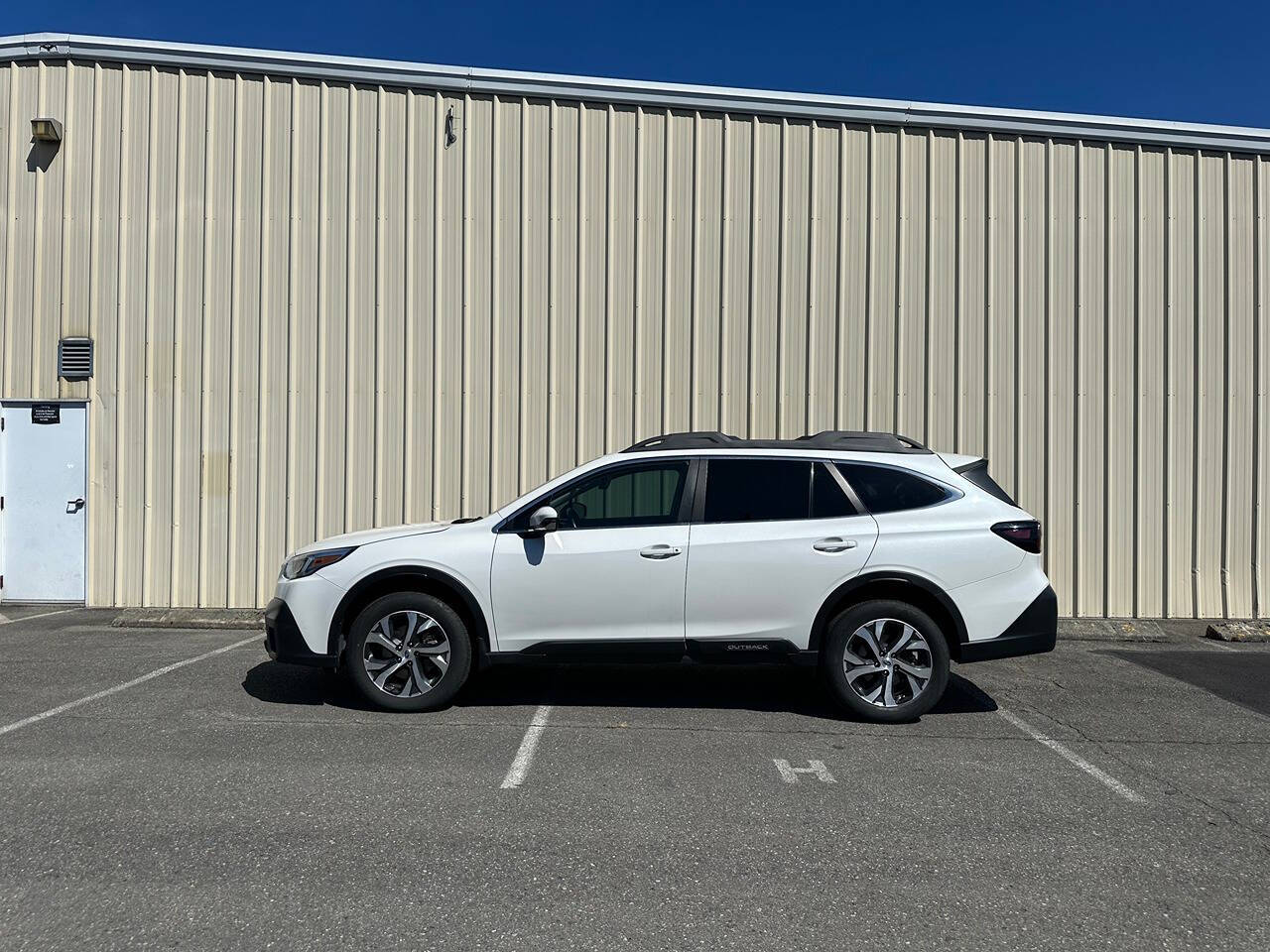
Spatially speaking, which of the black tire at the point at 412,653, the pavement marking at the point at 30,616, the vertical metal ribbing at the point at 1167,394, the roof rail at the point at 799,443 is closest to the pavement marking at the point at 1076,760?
the roof rail at the point at 799,443

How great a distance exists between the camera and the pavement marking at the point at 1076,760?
4.93m

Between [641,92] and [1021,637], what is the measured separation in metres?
7.00

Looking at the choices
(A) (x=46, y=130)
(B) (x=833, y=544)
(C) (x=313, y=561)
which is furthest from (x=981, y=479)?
(A) (x=46, y=130)

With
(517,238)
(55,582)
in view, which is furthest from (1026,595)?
(55,582)

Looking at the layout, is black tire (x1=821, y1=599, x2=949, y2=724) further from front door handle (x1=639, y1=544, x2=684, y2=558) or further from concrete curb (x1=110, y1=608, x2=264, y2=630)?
concrete curb (x1=110, y1=608, x2=264, y2=630)

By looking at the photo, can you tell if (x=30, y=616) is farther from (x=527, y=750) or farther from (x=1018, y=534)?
(x=1018, y=534)

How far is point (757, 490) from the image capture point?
640 cm

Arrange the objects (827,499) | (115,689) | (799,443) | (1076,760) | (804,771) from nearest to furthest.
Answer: (804,771), (1076,760), (827,499), (799,443), (115,689)

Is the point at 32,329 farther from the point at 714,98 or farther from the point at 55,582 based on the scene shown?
the point at 714,98

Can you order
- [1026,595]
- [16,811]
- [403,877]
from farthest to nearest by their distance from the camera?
[1026,595] → [16,811] → [403,877]

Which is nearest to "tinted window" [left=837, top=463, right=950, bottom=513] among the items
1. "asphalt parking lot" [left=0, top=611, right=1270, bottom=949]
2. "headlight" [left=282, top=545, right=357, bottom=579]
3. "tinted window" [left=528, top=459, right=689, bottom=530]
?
"tinted window" [left=528, top=459, right=689, bottom=530]

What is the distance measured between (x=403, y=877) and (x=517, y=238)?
7.77 m

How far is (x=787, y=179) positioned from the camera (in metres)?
10.5

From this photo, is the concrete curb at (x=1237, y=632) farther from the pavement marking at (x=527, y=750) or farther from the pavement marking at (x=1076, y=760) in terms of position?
the pavement marking at (x=527, y=750)
